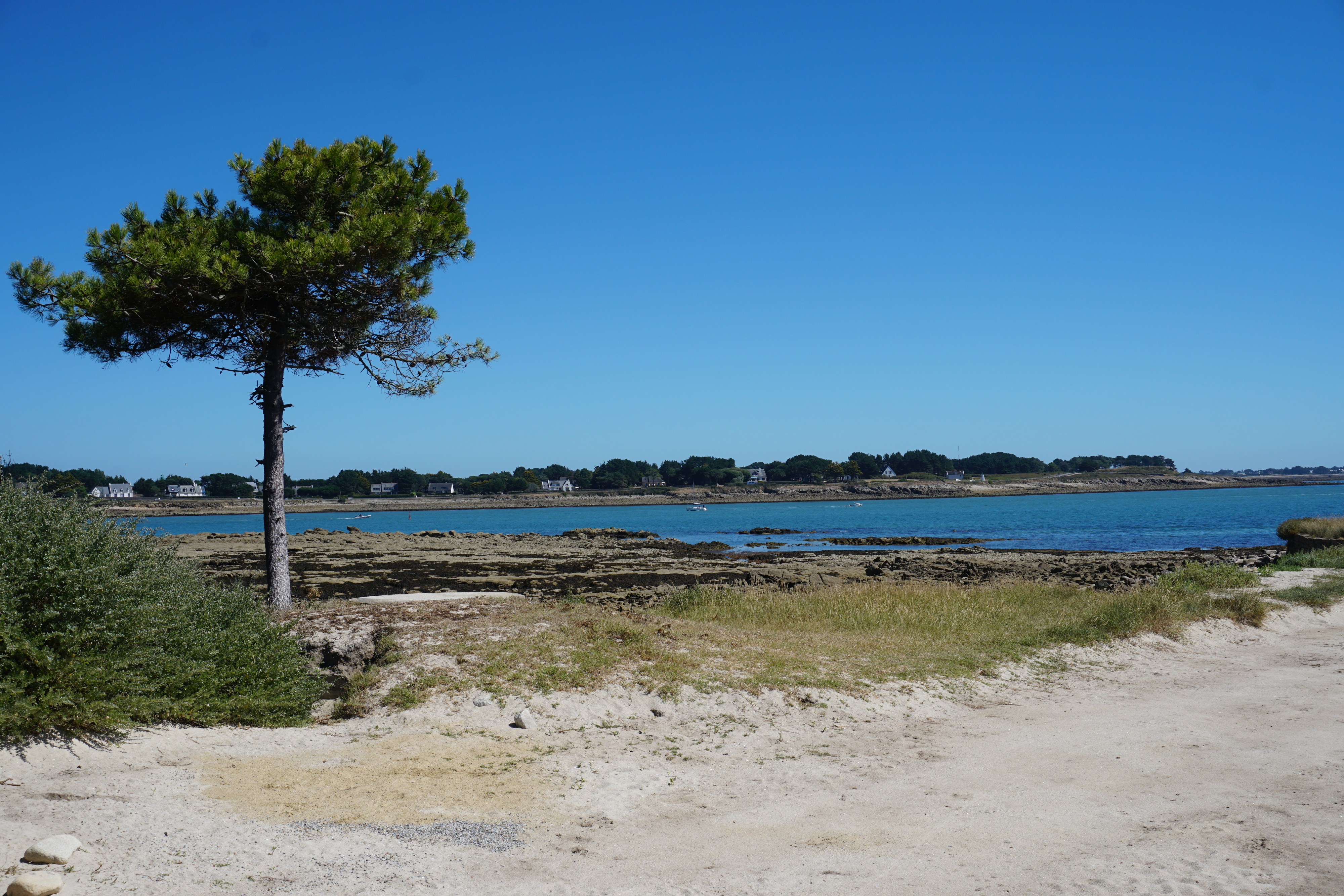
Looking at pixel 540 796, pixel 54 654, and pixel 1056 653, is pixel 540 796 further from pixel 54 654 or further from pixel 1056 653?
pixel 1056 653

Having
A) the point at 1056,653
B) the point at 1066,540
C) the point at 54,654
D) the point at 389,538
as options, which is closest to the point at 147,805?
the point at 54,654

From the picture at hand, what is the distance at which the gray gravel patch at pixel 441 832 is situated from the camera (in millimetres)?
6234

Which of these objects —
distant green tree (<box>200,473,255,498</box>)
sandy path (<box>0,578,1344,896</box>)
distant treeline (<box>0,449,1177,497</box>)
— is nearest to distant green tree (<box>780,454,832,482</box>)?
distant treeline (<box>0,449,1177,497</box>)

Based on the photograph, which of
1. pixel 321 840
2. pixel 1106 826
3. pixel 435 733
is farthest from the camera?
Answer: pixel 435 733

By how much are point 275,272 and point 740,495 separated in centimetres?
14718

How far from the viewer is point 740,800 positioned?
759 cm

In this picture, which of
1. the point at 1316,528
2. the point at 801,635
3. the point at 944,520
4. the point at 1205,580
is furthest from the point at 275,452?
the point at 944,520

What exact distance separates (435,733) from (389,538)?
149 ft

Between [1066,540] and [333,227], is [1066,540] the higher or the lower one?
the lower one

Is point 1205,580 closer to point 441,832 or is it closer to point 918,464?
point 441,832

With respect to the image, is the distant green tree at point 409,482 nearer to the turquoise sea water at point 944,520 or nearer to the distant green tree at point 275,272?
the turquoise sea water at point 944,520

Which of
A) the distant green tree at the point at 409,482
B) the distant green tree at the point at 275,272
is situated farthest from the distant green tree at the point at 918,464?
the distant green tree at the point at 275,272

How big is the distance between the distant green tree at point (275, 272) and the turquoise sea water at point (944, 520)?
37289mm

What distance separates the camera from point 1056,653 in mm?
13891
